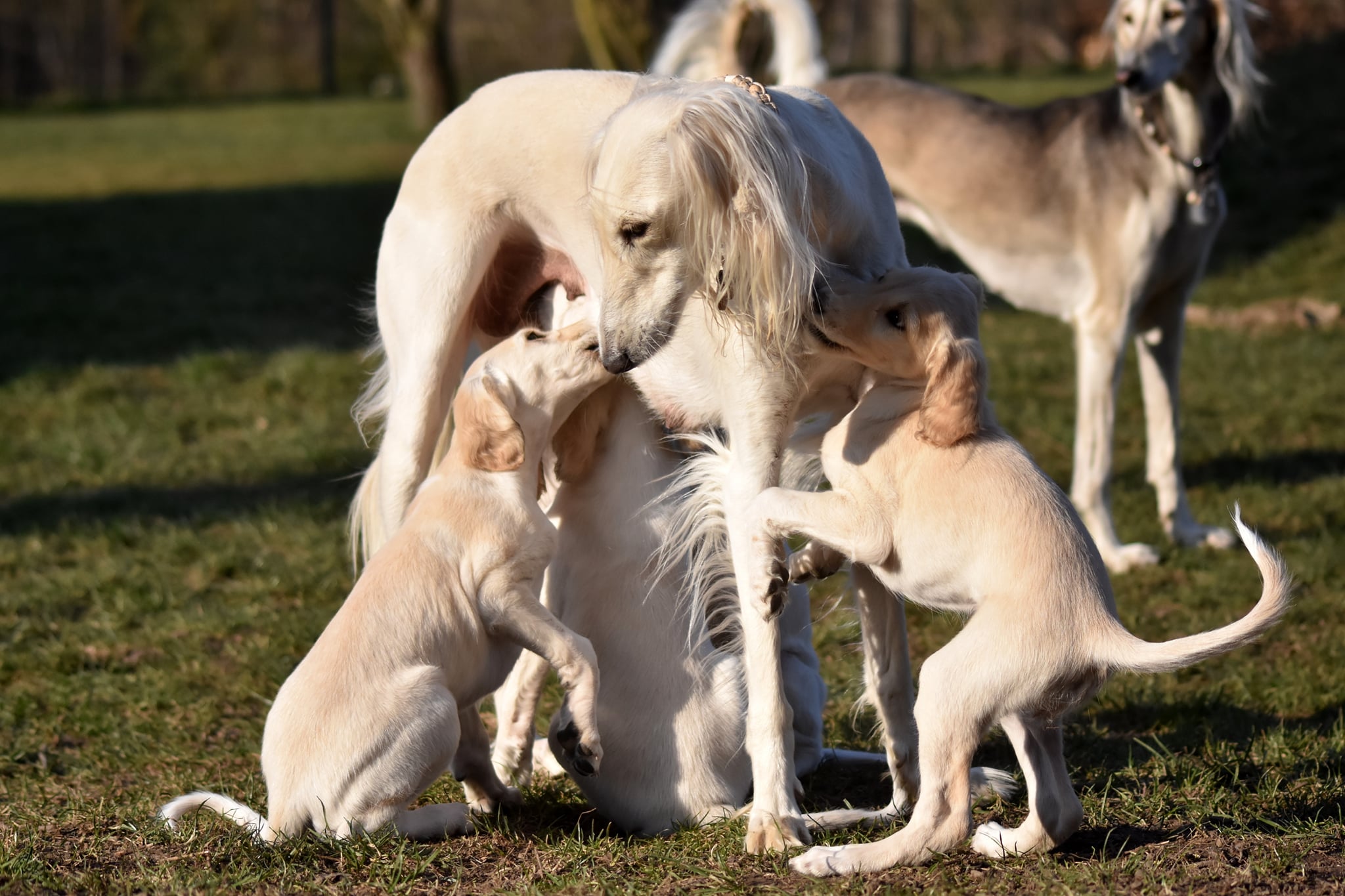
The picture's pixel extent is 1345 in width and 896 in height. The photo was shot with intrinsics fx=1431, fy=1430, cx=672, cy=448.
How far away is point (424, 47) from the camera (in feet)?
62.7

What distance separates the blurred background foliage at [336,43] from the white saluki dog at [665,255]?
16607mm

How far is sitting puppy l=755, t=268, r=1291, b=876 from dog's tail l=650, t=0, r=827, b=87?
104 inches

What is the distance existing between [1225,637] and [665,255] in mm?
1291

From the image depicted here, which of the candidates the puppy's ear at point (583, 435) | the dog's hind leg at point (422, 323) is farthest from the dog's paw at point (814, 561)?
the dog's hind leg at point (422, 323)

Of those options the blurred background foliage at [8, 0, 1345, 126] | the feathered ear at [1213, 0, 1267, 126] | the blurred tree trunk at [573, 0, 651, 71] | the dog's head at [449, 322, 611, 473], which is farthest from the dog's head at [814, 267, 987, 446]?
the blurred background foliage at [8, 0, 1345, 126]

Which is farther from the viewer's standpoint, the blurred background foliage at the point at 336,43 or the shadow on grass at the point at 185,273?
the blurred background foliage at the point at 336,43

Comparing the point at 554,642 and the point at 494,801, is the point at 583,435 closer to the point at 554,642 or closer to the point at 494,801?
the point at 554,642

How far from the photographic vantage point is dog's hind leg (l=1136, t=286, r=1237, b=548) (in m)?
6.00

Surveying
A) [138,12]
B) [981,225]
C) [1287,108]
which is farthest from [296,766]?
[138,12]

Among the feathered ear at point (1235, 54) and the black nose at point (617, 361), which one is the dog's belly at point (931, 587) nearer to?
the black nose at point (617, 361)

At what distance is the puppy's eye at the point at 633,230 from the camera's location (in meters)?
2.81

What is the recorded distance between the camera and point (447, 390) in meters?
3.91

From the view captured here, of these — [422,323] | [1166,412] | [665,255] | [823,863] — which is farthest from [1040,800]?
[1166,412]

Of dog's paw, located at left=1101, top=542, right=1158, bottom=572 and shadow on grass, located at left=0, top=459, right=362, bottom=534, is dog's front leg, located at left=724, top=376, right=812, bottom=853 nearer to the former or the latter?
dog's paw, located at left=1101, top=542, right=1158, bottom=572
